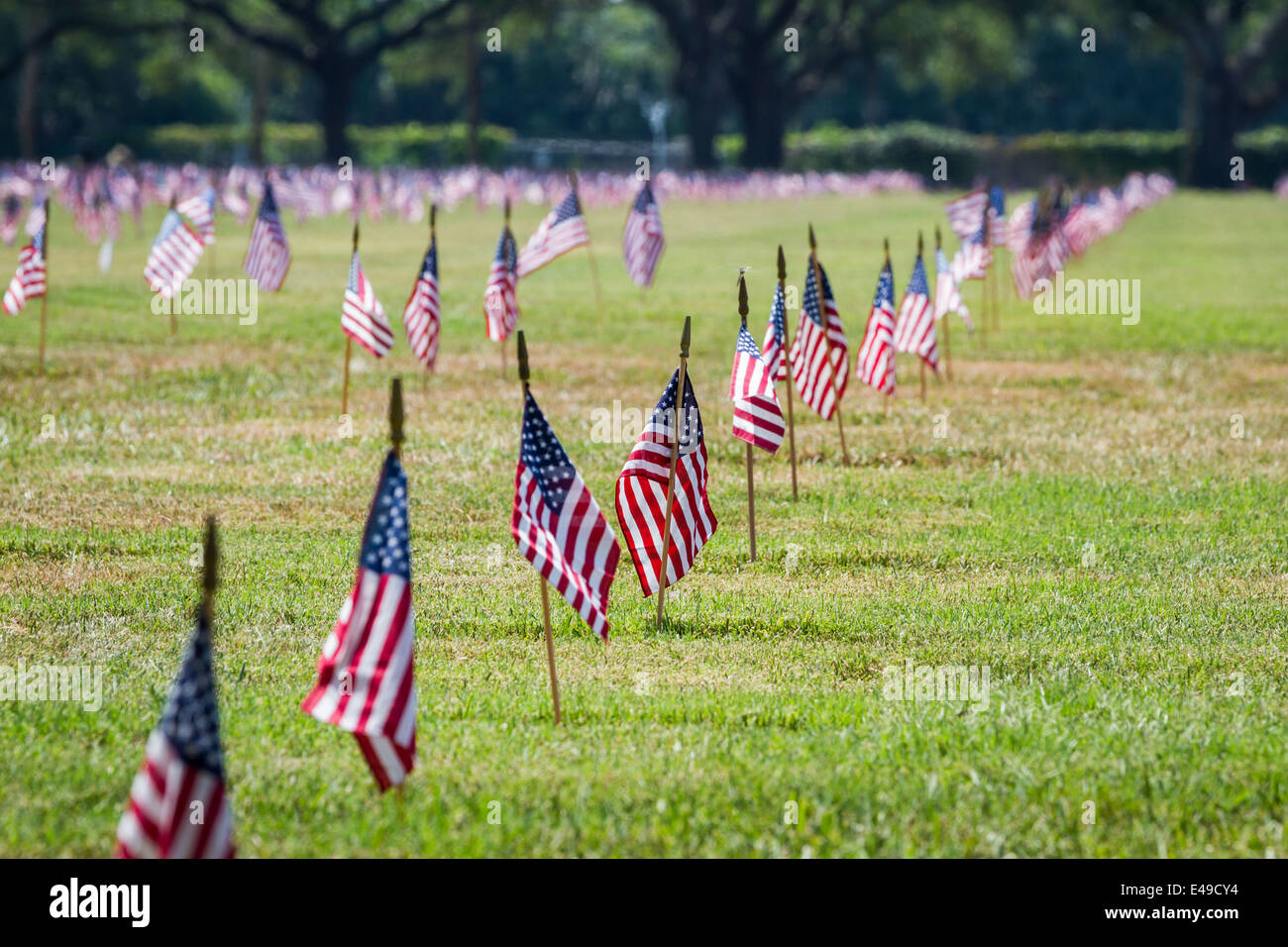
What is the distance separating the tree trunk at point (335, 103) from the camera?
7631 cm

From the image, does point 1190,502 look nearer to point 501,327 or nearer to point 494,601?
point 494,601

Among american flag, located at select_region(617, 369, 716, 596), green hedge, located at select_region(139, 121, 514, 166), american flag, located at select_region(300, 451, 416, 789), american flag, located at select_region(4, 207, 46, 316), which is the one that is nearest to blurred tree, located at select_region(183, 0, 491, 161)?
green hedge, located at select_region(139, 121, 514, 166)

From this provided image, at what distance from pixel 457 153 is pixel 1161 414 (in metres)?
88.5

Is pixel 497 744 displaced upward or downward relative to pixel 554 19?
downward

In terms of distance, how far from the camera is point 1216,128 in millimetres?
83125

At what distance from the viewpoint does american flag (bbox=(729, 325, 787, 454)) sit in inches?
381

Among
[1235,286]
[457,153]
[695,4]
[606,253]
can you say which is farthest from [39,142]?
[1235,286]

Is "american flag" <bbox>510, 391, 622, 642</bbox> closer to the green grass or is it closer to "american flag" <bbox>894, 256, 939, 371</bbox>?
the green grass

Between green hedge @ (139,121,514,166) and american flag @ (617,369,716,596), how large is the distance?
90312 mm

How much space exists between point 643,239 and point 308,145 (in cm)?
8119

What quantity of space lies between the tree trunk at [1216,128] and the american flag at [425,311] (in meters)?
71.6

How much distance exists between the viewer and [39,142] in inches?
3553

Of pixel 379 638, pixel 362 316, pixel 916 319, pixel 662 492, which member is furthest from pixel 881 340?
pixel 379 638
